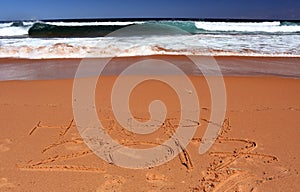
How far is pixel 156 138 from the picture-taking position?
3930mm

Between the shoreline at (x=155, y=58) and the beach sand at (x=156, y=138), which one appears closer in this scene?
the beach sand at (x=156, y=138)

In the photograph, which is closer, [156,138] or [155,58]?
[156,138]

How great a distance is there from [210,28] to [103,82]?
2144 cm

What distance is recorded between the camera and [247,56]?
10305 millimetres

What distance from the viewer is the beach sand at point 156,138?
3.00 m

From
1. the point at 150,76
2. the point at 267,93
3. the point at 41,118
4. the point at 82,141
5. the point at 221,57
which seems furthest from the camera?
the point at 221,57

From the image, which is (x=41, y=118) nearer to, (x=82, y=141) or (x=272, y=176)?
(x=82, y=141)

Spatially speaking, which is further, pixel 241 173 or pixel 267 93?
pixel 267 93

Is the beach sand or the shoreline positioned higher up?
the beach sand

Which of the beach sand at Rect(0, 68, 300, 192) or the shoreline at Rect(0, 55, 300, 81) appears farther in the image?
the shoreline at Rect(0, 55, 300, 81)

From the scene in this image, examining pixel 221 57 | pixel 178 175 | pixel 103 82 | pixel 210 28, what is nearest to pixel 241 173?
pixel 178 175

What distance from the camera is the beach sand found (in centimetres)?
300

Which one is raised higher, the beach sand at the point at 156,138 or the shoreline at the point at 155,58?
the beach sand at the point at 156,138

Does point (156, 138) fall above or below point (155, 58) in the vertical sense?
above
